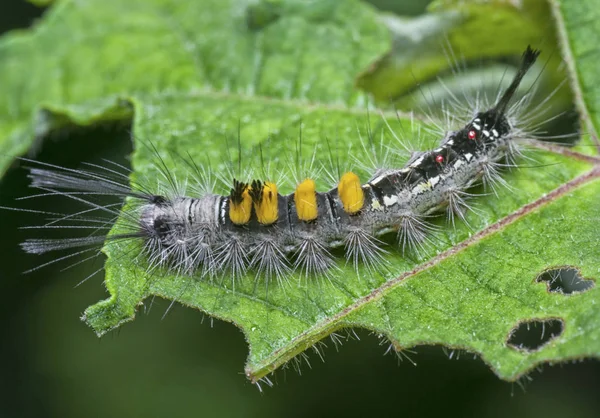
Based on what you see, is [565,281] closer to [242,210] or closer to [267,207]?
[267,207]

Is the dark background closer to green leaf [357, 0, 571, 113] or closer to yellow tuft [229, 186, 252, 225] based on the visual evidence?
yellow tuft [229, 186, 252, 225]

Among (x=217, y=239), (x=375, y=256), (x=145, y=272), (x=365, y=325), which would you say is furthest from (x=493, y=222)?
(x=145, y=272)

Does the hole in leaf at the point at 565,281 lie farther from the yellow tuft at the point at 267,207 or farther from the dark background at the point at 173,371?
the yellow tuft at the point at 267,207

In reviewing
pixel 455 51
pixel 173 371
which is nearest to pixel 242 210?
pixel 173 371

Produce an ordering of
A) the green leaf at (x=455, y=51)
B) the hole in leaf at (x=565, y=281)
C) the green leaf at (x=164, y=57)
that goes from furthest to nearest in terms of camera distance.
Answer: the green leaf at (x=164, y=57) → the green leaf at (x=455, y=51) → the hole in leaf at (x=565, y=281)

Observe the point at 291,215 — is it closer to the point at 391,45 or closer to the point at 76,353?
the point at 391,45

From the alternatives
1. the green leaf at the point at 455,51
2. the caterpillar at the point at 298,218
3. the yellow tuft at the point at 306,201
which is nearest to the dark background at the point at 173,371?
the caterpillar at the point at 298,218
